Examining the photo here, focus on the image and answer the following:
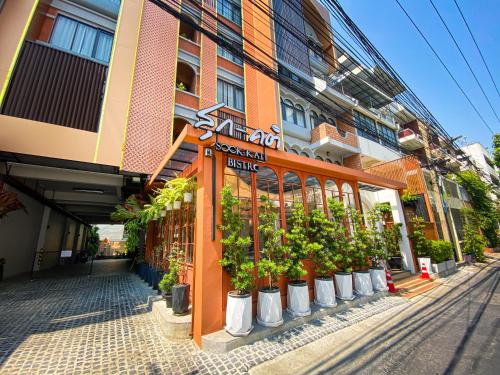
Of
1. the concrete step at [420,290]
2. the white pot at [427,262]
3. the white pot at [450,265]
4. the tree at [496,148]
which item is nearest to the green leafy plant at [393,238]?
the white pot at [427,262]

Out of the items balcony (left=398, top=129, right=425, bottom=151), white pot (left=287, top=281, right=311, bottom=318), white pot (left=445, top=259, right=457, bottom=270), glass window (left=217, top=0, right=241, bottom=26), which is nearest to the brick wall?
glass window (left=217, top=0, right=241, bottom=26)

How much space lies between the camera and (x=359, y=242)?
22.1ft

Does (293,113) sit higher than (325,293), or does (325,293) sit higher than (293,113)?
(293,113)

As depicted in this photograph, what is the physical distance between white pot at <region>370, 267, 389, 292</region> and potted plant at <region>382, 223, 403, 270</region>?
3.35m

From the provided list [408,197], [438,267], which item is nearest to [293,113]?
[408,197]

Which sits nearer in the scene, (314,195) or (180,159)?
(180,159)

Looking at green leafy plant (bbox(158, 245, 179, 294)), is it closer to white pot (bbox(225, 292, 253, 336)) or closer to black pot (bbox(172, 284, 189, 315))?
black pot (bbox(172, 284, 189, 315))

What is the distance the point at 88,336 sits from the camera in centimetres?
436

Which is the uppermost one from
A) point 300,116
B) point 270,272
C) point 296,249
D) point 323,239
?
point 300,116

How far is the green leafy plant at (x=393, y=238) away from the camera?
1001cm

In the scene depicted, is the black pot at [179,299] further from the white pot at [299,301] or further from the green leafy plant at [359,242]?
the green leafy plant at [359,242]

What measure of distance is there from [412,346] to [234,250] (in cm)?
399

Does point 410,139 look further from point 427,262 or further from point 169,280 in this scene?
point 169,280

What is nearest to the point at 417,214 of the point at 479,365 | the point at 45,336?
the point at 479,365
